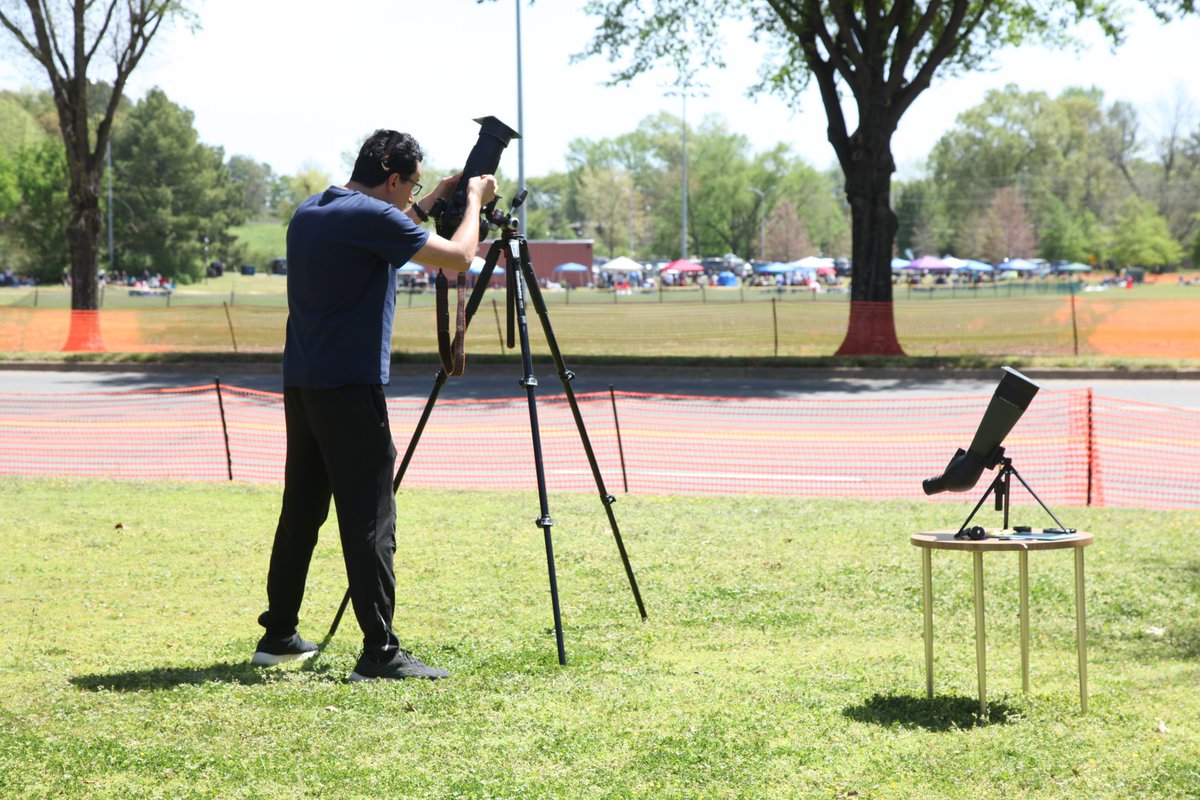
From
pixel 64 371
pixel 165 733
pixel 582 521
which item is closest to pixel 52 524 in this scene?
pixel 582 521

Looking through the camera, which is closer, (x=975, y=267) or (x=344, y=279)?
(x=344, y=279)

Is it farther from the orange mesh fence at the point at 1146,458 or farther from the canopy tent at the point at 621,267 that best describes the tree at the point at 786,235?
the orange mesh fence at the point at 1146,458

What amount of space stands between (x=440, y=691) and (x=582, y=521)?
3.93 metres

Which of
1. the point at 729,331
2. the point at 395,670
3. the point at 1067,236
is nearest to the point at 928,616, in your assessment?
the point at 395,670

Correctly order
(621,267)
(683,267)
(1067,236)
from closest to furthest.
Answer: (683,267)
(621,267)
(1067,236)

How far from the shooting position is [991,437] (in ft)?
15.3

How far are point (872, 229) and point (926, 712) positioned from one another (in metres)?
20.6

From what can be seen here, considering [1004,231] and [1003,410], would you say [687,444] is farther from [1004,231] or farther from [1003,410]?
[1004,231]

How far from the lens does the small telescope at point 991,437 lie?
14.9 ft

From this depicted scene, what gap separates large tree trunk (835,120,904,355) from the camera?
24.0 meters

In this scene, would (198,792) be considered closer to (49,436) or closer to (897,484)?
(897,484)

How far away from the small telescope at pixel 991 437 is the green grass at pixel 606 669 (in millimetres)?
847

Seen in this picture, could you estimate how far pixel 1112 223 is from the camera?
405 feet

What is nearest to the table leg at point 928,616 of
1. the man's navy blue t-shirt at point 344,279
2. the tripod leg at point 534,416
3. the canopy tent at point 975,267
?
the tripod leg at point 534,416
